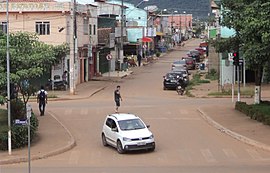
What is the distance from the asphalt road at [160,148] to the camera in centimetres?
2053

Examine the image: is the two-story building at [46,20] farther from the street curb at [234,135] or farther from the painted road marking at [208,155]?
the painted road marking at [208,155]

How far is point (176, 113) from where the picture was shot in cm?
3550

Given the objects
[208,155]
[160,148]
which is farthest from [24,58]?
[208,155]

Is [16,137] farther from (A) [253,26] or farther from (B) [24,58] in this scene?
(A) [253,26]

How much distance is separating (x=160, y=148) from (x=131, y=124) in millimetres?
1515

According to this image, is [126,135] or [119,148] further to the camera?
[119,148]

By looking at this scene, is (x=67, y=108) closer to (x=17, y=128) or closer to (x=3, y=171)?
(x=17, y=128)

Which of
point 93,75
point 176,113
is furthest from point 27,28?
point 176,113

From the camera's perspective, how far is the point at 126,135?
23.4 m

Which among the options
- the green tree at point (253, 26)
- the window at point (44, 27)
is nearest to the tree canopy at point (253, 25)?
the green tree at point (253, 26)

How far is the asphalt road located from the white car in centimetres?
35

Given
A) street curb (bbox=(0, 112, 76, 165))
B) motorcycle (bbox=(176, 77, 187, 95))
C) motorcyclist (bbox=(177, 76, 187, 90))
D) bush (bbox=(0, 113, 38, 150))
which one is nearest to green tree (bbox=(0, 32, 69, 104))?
bush (bbox=(0, 113, 38, 150))

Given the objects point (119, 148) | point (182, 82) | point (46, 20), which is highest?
point (46, 20)

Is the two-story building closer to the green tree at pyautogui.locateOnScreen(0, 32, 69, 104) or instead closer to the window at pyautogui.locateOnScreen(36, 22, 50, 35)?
the window at pyautogui.locateOnScreen(36, 22, 50, 35)
